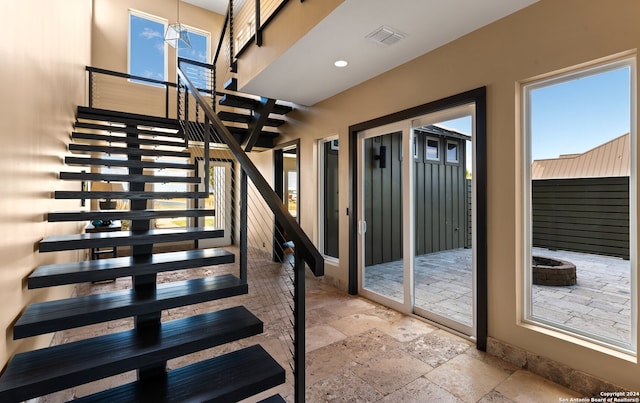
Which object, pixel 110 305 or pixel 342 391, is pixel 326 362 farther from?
pixel 110 305

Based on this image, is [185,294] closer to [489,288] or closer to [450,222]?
[489,288]

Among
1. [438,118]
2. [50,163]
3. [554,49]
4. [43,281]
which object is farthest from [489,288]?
[50,163]

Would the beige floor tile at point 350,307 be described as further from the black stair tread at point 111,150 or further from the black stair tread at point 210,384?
the black stair tread at point 111,150

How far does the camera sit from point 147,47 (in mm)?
6570

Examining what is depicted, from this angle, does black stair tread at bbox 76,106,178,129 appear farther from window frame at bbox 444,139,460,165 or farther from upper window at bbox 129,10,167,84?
window frame at bbox 444,139,460,165

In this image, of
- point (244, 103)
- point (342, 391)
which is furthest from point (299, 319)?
point (244, 103)

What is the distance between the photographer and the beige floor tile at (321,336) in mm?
2715

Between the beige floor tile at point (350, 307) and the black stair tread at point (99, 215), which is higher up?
the black stair tread at point (99, 215)

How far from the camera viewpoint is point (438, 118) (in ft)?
10.2

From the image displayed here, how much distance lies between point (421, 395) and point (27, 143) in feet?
10.1

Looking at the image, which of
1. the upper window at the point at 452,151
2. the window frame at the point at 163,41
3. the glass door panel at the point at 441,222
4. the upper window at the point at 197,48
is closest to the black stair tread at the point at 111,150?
the glass door panel at the point at 441,222

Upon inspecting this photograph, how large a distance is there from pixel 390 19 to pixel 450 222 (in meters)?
2.91

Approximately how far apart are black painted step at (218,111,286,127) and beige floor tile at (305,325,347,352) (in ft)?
10.8

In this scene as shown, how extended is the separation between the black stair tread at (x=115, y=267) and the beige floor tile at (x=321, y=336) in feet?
3.83
